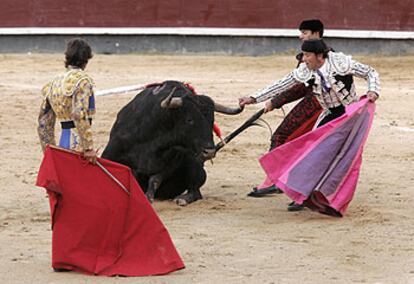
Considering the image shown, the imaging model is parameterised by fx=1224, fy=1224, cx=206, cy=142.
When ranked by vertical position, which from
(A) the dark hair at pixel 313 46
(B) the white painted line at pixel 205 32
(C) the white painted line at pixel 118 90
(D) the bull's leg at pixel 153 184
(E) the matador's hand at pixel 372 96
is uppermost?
(A) the dark hair at pixel 313 46

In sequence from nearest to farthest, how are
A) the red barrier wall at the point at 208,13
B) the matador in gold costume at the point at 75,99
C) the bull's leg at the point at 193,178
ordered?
the matador in gold costume at the point at 75,99 < the bull's leg at the point at 193,178 < the red barrier wall at the point at 208,13

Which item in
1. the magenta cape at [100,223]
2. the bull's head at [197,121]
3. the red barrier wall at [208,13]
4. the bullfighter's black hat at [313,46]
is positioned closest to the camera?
the magenta cape at [100,223]

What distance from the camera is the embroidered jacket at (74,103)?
5414 millimetres

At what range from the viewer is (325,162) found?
20.7 feet

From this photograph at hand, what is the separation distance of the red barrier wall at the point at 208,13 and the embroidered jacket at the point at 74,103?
849 cm

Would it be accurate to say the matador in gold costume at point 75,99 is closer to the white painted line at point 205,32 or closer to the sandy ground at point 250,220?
the sandy ground at point 250,220

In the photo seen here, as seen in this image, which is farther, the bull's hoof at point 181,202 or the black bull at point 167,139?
the bull's hoof at point 181,202

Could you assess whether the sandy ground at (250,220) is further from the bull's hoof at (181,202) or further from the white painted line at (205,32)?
the white painted line at (205,32)

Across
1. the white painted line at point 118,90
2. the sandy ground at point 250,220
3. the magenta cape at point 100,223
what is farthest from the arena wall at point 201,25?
the magenta cape at point 100,223

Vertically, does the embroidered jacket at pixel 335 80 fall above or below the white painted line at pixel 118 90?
above

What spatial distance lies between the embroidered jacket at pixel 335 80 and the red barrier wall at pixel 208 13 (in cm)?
750

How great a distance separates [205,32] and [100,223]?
9.83 meters

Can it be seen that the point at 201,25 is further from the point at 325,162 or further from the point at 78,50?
the point at 78,50

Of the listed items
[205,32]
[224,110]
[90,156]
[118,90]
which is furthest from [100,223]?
[205,32]
